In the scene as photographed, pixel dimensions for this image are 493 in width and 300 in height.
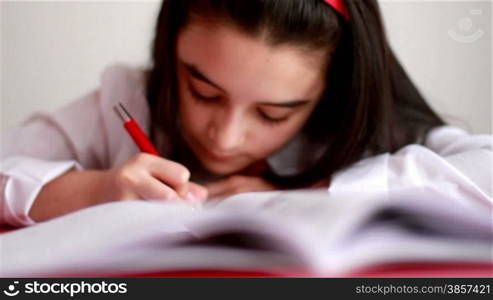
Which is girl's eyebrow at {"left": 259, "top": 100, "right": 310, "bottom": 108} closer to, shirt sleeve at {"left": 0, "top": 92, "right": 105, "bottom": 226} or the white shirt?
the white shirt

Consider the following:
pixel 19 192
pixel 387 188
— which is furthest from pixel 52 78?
pixel 387 188

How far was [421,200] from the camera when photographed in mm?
328

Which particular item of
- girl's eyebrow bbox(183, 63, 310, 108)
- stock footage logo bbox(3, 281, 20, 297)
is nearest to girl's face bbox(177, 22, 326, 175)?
girl's eyebrow bbox(183, 63, 310, 108)

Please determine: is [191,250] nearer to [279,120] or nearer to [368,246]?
[368,246]

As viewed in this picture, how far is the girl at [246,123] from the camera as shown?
1.50 ft

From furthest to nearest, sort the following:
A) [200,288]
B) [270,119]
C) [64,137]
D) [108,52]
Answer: [108,52]
[64,137]
[270,119]
[200,288]

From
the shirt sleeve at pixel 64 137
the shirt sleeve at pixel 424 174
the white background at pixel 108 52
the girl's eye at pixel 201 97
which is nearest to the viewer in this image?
the shirt sleeve at pixel 424 174

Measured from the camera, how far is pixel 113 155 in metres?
0.63

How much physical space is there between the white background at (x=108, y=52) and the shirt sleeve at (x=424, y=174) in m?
0.28

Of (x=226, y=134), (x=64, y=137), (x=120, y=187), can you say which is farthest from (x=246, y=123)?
(x=64, y=137)

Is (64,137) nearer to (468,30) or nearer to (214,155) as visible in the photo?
(214,155)

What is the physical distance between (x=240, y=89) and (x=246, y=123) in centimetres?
4

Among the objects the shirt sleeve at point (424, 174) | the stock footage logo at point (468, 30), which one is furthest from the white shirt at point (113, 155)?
the stock footage logo at point (468, 30)

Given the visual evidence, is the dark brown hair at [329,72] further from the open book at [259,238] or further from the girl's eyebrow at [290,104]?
the open book at [259,238]
